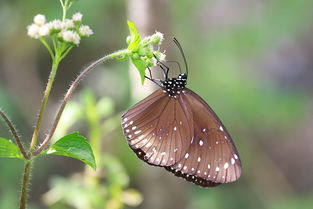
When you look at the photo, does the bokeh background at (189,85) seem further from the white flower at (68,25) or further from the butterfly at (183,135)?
the white flower at (68,25)

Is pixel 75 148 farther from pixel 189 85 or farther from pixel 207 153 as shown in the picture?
pixel 189 85

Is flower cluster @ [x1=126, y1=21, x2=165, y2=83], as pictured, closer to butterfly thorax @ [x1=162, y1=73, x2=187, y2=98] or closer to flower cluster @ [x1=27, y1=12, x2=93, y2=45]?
flower cluster @ [x1=27, y1=12, x2=93, y2=45]

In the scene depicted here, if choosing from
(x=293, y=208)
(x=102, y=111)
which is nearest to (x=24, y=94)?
(x=102, y=111)

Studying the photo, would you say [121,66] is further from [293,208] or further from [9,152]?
[9,152]

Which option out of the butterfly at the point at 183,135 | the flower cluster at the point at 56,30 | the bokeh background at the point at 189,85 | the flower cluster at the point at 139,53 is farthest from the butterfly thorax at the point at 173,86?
the bokeh background at the point at 189,85

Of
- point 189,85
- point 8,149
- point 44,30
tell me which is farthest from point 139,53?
point 189,85

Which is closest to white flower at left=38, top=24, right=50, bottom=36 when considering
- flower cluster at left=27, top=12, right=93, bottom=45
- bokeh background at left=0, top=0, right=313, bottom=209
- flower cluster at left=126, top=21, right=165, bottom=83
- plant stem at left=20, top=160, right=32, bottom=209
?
flower cluster at left=27, top=12, right=93, bottom=45

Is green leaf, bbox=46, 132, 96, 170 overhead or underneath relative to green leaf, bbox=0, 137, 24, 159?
overhead
